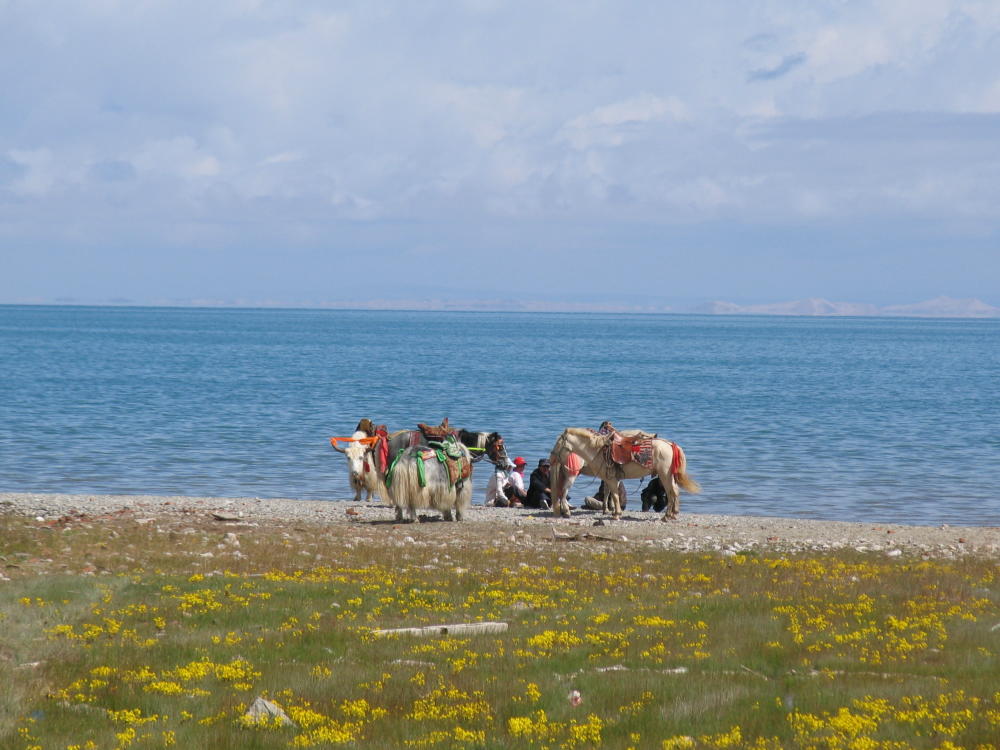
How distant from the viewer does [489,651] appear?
12.2 meters

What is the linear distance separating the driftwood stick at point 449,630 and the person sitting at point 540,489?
16.9 meters

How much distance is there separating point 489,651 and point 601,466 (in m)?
16.3

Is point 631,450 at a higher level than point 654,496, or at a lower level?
higher

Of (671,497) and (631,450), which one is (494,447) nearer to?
(631,450)

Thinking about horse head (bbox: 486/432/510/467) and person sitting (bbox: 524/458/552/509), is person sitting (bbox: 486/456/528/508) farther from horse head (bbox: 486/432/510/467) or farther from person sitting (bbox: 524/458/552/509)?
horse head (bbox: 486/432/510/467)

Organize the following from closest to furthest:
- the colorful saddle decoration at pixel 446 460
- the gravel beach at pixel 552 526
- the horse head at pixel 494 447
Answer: the gravel beach at pixel 552 526
the colorful saddle decoration at pixel 446 460
the horse head at pixel 494 447

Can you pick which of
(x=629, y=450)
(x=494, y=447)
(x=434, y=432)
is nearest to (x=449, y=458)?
(x=434, y=432)

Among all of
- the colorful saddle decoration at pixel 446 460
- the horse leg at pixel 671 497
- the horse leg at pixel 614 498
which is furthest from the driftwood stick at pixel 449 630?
the horse leg at pixel 671 497

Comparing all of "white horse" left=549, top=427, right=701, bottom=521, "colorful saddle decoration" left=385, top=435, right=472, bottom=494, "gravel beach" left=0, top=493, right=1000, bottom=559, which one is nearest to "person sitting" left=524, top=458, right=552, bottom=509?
"gravel beach" left=0, top=493, right=1000, bottom=559

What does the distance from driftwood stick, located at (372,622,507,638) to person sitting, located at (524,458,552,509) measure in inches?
666

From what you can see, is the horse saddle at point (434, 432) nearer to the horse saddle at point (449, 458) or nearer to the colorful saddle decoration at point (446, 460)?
the colorful saddle decoration at point (446, 460)

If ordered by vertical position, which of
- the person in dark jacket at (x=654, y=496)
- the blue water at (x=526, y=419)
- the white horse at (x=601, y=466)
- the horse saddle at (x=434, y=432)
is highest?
the horse saddle at (x=434, y=432)

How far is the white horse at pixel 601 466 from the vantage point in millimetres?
28172

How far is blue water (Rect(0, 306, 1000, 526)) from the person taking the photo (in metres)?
36.0
